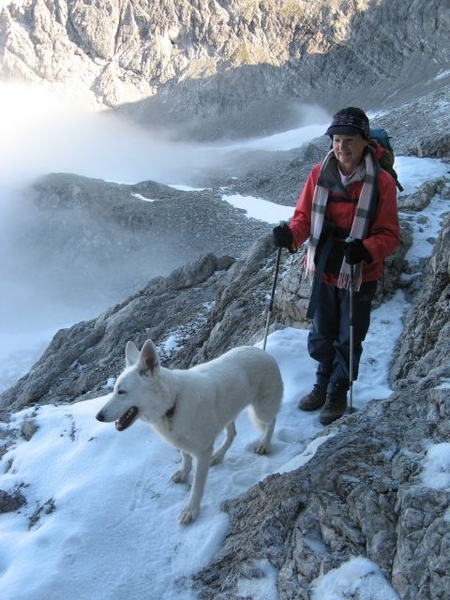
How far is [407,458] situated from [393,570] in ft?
3.37

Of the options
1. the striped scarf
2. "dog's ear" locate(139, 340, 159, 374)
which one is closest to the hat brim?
the striped scarf

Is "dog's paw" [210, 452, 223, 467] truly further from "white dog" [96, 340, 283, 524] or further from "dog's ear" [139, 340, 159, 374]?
"dog's ear" [139, 340, 159, 374]

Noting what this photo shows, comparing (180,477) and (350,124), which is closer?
(350,124)

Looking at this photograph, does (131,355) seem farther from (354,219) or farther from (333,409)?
(354,219)

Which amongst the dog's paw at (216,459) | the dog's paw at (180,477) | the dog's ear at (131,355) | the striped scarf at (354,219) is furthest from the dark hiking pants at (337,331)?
the dog's ear at (131,355)

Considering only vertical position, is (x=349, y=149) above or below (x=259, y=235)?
above

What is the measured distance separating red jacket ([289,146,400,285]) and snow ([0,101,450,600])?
217 centimetres

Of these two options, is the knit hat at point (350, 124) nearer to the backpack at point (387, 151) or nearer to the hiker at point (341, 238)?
the hiker at point (341, 238)

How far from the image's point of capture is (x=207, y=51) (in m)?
134

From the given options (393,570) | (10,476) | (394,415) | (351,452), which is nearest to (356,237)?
(394,415)

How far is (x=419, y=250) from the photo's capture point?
34.9ft

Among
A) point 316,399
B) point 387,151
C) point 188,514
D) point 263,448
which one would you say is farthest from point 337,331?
point 387,151

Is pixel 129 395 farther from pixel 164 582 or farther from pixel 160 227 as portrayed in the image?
pixel 160 227

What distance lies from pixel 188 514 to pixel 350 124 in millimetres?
4327
